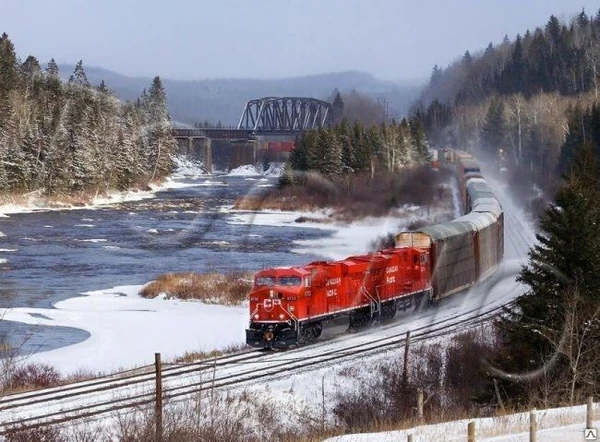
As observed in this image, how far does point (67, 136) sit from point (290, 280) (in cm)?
9145

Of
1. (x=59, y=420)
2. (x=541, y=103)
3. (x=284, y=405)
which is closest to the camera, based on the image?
(x=59, y=420)

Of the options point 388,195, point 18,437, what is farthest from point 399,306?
point 388,195

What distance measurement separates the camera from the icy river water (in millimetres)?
51844

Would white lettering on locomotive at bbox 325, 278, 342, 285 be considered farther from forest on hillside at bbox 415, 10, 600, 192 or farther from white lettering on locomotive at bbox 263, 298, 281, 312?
forest on hillside at bbox 415, 10, 600, 192

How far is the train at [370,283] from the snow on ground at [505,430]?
527 inches

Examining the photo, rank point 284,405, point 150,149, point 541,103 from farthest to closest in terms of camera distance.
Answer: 1. point 150,149
2. point 541,103
3. point 284,405

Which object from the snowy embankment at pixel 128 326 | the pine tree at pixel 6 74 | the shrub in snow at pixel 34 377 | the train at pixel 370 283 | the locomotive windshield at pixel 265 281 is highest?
the pine tree at pixel 6 74

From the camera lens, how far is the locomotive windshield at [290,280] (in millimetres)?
34094

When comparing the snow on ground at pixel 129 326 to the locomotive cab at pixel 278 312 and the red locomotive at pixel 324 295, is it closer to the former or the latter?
the locomotive cab at pixel 278 312

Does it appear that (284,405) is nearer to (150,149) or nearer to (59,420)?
(59,420)

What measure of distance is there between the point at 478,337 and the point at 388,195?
72.4 m

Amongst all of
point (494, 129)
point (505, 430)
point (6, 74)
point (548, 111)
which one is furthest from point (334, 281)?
point (494, 129)

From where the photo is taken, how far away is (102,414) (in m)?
24.0

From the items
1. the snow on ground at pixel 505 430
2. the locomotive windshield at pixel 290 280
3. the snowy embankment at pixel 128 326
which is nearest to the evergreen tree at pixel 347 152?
the snowy embankment at pixel 128 326
